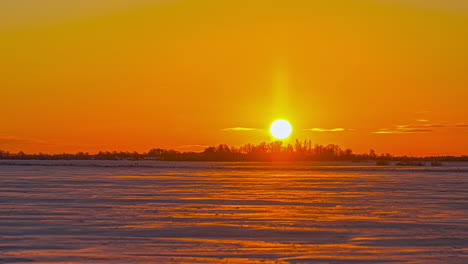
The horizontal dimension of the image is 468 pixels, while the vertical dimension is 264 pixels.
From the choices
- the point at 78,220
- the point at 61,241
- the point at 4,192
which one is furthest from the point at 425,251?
the point at 4,192

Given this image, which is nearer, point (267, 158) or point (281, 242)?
point (281, 242)

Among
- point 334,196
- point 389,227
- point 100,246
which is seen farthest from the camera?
point 334,196

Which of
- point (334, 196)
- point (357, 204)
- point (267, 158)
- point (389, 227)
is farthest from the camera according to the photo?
point (267, 158)

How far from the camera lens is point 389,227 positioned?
857 inches

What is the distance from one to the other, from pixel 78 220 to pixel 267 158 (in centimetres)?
17312

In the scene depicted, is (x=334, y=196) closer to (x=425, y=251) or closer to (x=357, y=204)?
(x=357, y=204)

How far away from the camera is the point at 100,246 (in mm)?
17656

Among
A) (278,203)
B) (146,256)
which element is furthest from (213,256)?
(278,203)

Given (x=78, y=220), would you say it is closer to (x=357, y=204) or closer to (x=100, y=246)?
(x=100, y=246)

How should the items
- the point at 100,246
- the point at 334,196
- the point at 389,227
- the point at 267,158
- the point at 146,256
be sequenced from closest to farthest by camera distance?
the point at 146,256 → the point at 100,246 → the point at 389,227 → the point at 334,196 → the point at 267,158

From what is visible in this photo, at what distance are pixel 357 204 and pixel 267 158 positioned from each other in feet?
543

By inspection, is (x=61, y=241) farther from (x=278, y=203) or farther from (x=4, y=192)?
(x=4, y=192)

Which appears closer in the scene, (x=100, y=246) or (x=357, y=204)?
(x=100, y=246)

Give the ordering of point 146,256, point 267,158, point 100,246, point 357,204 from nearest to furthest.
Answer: point 146,256 → point 100,246 → point 357,204 → point 267,158
